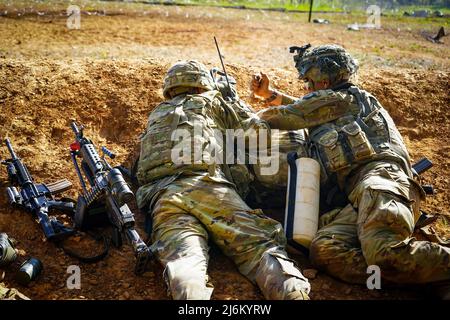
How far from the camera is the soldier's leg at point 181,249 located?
3.60 metres

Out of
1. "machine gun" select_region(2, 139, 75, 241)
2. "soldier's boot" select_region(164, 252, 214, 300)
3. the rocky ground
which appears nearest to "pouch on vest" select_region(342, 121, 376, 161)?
the rocky ground

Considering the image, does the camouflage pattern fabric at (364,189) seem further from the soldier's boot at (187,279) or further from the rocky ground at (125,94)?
the soldier's boot at (187,279)

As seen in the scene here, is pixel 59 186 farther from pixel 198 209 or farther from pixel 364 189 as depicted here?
pixel 364 189

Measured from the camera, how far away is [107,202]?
439 cm

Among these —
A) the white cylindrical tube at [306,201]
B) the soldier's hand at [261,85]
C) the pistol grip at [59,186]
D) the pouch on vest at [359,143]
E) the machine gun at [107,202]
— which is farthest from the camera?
the soldier's hand at [261,85]

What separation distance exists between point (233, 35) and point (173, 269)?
34.3ft

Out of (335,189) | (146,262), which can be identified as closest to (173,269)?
(146,262)

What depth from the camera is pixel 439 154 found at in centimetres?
669

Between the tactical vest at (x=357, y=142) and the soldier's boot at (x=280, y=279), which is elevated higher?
the tactical vest at (x=357, y=142)

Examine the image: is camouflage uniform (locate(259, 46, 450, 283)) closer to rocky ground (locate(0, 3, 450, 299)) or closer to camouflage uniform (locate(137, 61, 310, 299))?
rocky ground (locate(0, 3, 450, 299))

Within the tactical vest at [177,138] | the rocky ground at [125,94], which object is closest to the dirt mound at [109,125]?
the rocky ground at [125,94]

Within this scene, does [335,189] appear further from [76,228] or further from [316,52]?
[76,228]

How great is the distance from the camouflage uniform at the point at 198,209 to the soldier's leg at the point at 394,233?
28.7 inches

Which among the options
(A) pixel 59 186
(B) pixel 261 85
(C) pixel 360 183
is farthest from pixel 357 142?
(A) pixel 59 186
